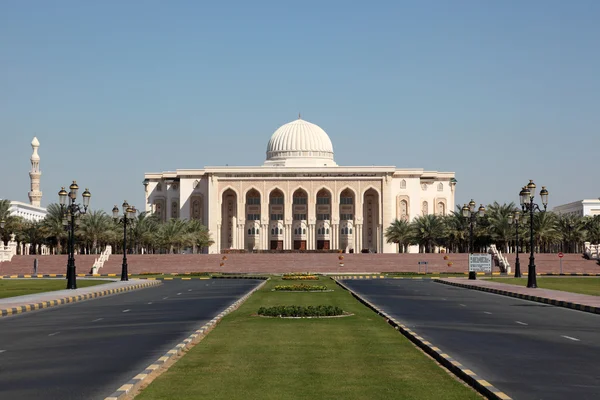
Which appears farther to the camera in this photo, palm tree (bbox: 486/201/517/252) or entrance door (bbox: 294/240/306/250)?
entrance door (bbox: 294/240/306/250)

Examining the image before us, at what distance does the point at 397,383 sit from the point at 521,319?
1425 cm

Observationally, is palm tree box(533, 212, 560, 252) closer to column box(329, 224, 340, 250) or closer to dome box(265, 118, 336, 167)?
column box(329, 224, 340, 250)

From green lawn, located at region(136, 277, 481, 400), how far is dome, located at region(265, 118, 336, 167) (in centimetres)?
11496

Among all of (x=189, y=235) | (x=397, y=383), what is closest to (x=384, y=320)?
(x=397, y=383)

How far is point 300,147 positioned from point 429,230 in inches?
1495

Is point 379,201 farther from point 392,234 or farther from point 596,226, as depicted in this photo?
point 596,226

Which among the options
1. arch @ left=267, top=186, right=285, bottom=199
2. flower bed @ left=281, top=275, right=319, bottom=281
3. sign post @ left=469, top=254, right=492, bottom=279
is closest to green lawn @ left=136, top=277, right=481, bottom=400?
flower bed @ left=281, top=275, right=319, bottom=281

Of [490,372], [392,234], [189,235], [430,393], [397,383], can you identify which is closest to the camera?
[430,393]

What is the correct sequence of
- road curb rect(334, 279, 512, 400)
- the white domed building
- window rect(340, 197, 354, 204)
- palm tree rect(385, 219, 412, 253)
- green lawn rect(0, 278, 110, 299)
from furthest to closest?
window rect(340, 197, 354, 204), the white domed building, palm tree rect(385, 219, 412, 253), green lawn rect(0, 278, 110, 299), road curb rect(334, 279, 512, 400)

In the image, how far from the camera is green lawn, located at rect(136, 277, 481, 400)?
11820 mm

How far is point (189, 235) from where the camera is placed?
357 feet

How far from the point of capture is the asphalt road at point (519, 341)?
12844mm

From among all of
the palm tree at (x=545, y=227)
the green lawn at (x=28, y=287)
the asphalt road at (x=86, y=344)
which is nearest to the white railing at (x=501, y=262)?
the palm tree at (x=545, y=227)

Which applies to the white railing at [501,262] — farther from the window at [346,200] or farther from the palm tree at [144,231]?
the window at [346,200]
